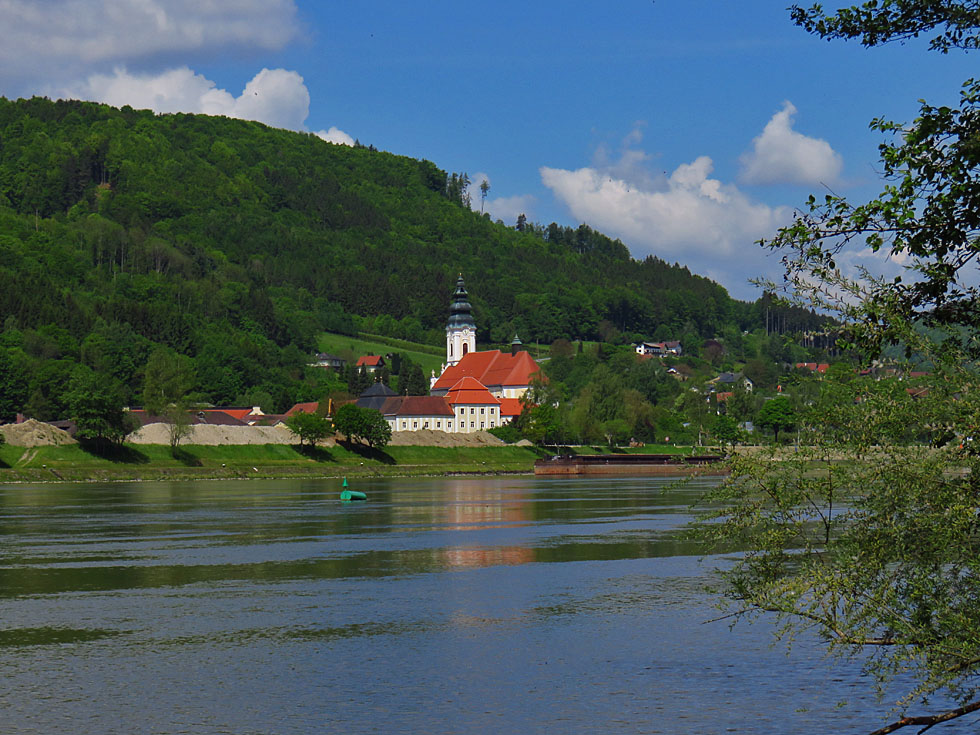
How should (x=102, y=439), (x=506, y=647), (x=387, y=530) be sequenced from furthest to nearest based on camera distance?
(x=102, y=439) → (x=387, y=530) → (x=506, y=647)

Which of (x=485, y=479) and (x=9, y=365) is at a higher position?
(x=9, y=365)

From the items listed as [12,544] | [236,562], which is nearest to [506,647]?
[236,562]

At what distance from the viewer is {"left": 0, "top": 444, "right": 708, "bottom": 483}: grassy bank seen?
356 ft

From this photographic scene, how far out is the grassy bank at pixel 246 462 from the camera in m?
109

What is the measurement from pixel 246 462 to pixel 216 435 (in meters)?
5.99

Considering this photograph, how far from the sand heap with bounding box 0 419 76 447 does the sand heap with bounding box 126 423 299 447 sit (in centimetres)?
716

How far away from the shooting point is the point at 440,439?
498 feet

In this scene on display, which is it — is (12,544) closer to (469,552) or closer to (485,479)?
(469,552)

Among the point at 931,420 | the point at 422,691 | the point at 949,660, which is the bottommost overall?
the point at 422,691

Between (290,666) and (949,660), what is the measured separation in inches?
583

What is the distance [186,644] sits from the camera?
27.9m

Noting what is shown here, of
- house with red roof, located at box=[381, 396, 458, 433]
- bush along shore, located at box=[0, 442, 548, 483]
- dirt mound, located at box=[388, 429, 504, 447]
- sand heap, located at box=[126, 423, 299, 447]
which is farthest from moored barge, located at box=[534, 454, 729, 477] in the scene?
house with red roof, located at box=[381, 396, 458, 433]

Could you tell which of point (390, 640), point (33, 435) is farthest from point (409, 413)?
point (390, 640)

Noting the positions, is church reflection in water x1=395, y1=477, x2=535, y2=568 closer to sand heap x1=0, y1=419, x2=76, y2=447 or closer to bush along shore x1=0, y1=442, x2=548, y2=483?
bush along shore x1=0, y1=442, x2=548, y2=483
